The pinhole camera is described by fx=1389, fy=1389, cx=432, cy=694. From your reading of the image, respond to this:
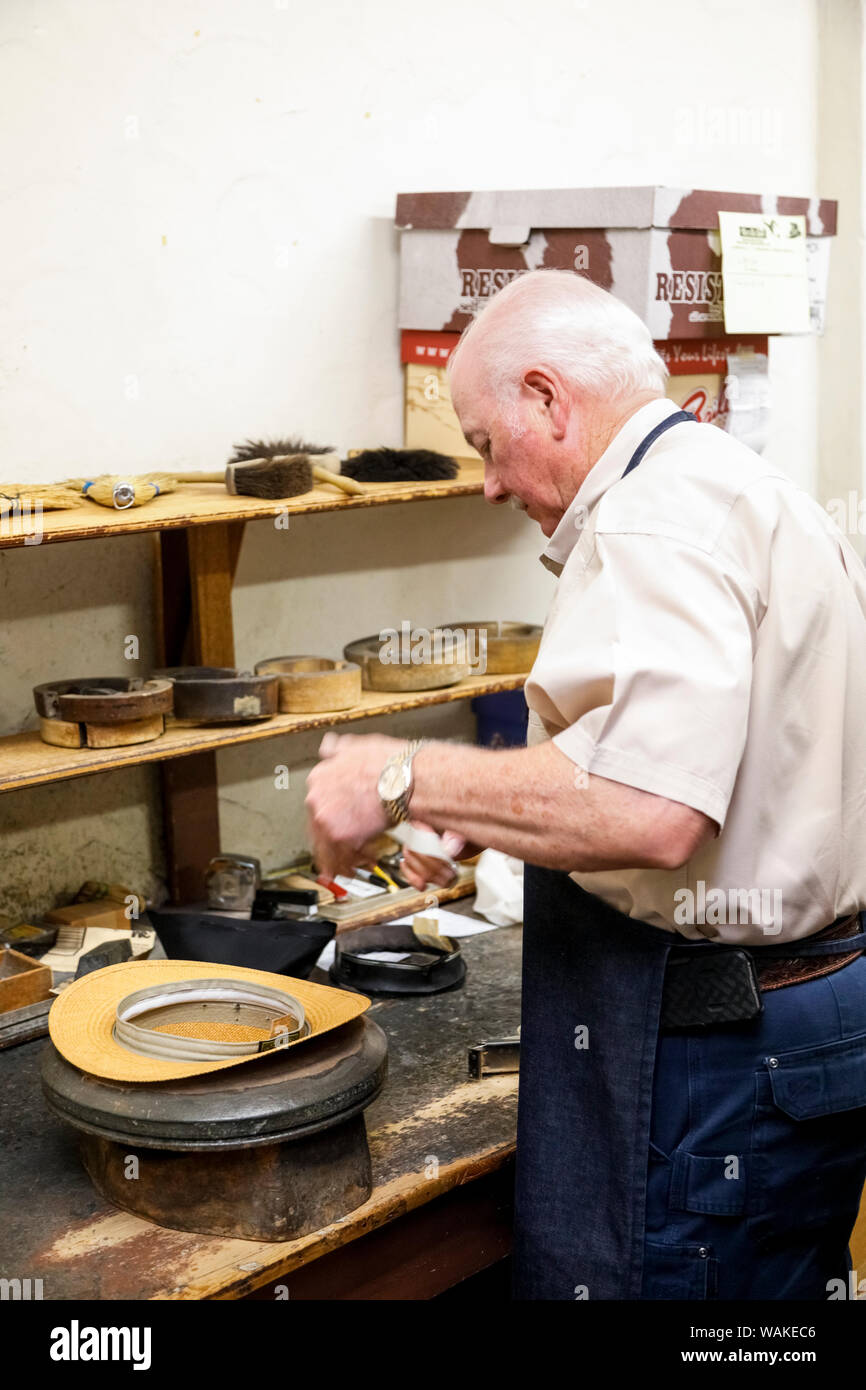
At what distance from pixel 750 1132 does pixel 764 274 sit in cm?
186

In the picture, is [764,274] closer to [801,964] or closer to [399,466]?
[399,466]

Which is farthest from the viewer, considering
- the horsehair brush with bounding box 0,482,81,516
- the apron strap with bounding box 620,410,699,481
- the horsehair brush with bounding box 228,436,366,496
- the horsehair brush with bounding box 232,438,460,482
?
the horsehair brush with bounding box 232,438,460,482

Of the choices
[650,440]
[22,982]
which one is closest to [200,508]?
[22,982]

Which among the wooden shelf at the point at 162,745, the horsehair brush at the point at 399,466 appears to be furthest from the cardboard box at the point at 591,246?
the wooden shelf at the point at 162,745

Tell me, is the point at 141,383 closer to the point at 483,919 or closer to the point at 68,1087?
the point at 483,919

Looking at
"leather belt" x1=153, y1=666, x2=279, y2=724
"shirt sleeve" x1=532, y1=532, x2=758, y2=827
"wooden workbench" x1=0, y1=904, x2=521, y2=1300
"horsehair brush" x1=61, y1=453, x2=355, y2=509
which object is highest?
"horsehair brush" x1=61, y1=453, x2=355, y2=509

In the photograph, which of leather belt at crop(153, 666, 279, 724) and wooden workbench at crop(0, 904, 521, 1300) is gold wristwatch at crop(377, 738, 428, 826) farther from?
leather belt at crop(153, 666, 279, 724)

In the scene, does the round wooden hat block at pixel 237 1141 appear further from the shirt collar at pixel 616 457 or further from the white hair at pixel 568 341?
the white hair at pixel 568 341

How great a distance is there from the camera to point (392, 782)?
1.47 metres

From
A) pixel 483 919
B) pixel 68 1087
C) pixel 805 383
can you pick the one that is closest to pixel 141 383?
pixel 483 919

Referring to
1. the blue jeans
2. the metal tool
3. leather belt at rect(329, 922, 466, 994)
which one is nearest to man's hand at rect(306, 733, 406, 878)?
the blue jeans

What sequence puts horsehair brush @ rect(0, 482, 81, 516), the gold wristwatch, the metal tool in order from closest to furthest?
the gold wristwatch, the metal tool, horsehair brush @ rect(0, 482, 81, 516)

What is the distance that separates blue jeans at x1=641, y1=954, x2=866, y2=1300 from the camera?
1.62m
